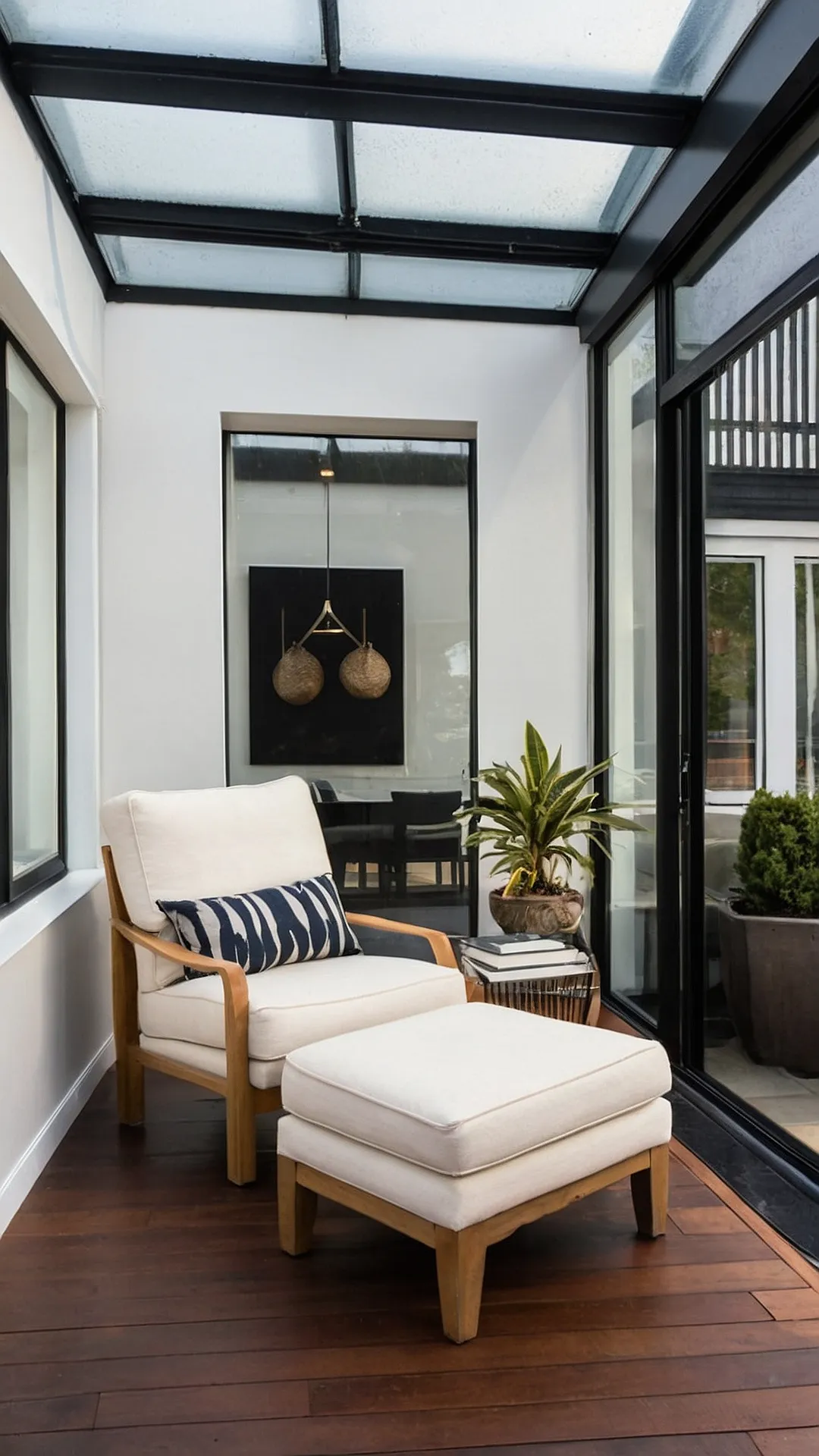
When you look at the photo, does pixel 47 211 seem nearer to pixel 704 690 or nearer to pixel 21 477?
pixel 21 477

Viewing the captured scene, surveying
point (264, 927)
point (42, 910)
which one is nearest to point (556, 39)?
point (264, 927)

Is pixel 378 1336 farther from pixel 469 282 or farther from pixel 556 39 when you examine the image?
pixel 469 282

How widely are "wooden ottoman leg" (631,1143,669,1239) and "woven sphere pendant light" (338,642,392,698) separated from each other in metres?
2.24

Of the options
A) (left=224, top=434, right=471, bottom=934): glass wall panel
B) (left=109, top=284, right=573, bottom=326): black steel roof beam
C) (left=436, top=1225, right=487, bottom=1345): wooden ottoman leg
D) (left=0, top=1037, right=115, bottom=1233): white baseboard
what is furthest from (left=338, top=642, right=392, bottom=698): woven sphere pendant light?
(left=436, top=1225, right=487, bottom=1345): wooden ottoman leg

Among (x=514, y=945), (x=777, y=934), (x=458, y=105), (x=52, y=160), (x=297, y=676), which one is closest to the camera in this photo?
(x=777, y=934)

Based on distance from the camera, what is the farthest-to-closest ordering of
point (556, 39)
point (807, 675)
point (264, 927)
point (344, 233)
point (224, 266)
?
point (224, 266)
point (344, 233)
point (264, 927)
point (556, 39)
point (807, 675)

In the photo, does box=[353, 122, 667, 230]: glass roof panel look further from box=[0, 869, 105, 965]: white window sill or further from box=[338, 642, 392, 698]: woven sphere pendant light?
box=[0, 869, 105, 965]: white window sill

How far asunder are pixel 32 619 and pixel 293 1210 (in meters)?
1.96

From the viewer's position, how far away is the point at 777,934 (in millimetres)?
2650

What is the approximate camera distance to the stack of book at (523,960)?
10.7 feet

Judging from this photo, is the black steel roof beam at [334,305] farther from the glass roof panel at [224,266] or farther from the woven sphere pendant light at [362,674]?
the woven sphere pendant light at [362,674]

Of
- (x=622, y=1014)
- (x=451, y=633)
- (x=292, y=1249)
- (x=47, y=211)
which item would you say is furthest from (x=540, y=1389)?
(x=47, y=211)

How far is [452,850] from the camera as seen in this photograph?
163 inches

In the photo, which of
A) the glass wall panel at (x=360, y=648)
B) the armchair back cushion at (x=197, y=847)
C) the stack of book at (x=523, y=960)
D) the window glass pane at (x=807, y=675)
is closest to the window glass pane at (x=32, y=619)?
the armchair back cushion at (x=197, y=847)
